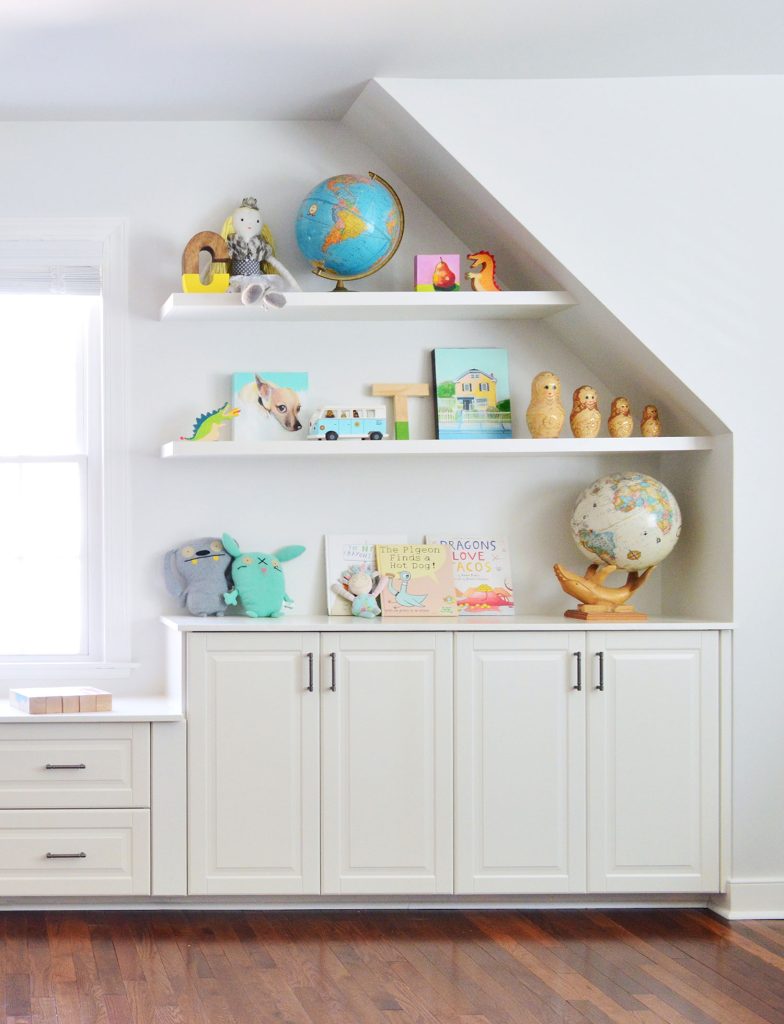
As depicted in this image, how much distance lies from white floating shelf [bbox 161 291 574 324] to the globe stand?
84 centimetres

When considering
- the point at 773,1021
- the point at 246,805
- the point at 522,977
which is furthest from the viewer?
the point at 246,805

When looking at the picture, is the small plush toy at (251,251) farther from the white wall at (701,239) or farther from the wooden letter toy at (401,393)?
the white wall at (701,239)

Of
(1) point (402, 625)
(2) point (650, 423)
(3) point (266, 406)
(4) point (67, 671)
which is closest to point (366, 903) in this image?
(1) point (402, 625)

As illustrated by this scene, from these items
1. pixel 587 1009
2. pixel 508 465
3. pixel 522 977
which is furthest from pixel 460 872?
pixel 508 465

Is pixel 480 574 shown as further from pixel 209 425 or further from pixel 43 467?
pixel 43 467

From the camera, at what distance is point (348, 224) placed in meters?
3.62

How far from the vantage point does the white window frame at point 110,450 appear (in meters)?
3.93

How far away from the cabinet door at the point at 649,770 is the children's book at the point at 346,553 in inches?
31.7

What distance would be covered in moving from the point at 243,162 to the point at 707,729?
7.81 feet

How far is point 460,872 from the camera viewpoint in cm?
355

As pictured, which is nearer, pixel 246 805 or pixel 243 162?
pixel 246 805

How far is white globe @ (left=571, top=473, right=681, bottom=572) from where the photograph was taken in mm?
3625

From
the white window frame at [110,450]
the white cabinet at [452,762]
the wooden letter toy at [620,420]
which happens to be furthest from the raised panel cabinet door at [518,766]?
the white window frame at [110,450]

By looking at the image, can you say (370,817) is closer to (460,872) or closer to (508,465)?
(460,872)
